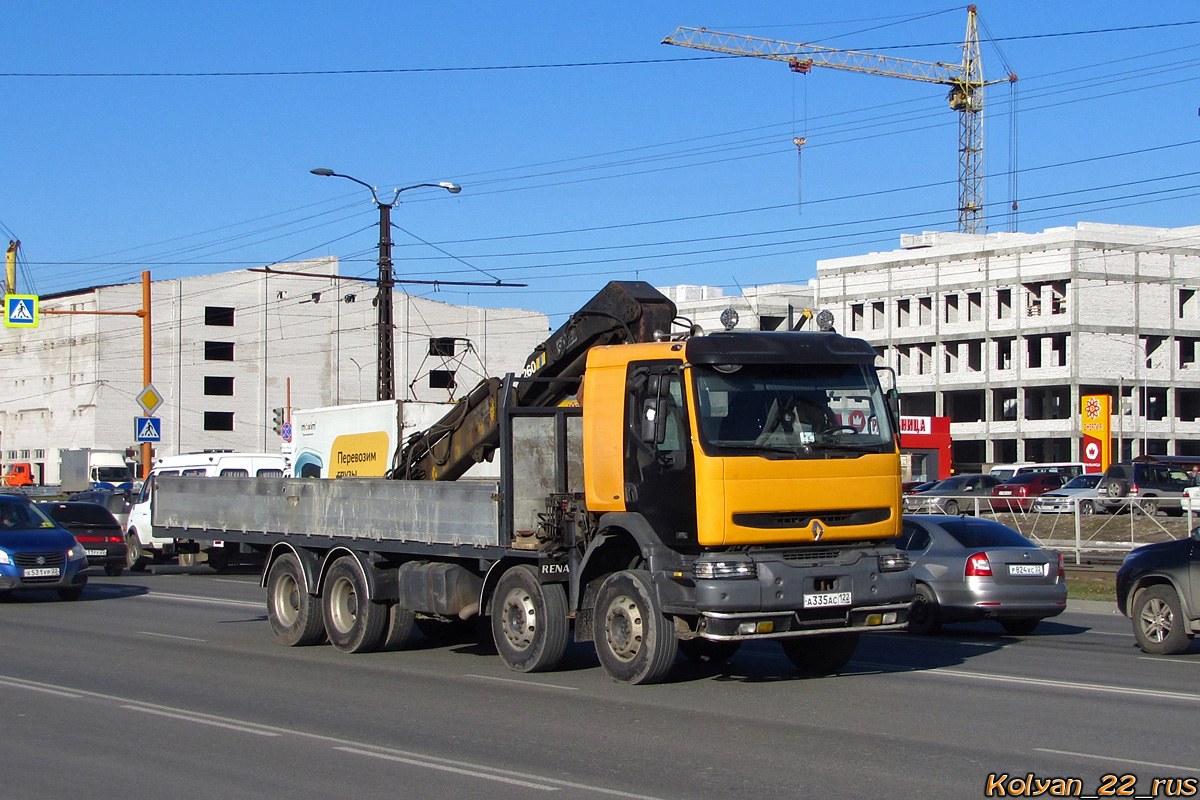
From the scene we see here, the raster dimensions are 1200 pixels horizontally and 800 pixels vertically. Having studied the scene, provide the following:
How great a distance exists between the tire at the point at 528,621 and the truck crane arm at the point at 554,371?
1.79 m

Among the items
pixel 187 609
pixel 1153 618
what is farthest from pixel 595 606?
pixel 187 609

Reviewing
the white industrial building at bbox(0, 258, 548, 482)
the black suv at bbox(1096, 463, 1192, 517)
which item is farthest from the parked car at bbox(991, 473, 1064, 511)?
the white industrial building at bbox(0, 258, 548, 482)

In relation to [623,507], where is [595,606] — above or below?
below

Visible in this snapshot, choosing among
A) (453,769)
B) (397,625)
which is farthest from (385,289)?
(453,769)

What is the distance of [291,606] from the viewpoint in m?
A: 15.7

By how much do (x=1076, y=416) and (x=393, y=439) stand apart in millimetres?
53961

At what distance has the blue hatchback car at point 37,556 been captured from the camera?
2052 centimetres

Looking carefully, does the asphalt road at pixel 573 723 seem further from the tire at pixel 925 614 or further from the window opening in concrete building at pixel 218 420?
the window opening in concrete building at pixel 218 420

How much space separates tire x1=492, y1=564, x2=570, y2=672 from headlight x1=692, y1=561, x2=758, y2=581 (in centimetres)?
188

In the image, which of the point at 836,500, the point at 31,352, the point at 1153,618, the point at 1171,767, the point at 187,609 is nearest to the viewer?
the point at 1171,767

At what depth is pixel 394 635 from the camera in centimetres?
1467

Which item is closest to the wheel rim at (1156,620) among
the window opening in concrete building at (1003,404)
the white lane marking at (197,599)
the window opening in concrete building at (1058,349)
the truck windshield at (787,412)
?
the truck windshield at (787,412)

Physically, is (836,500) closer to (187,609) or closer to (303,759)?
(303,759)

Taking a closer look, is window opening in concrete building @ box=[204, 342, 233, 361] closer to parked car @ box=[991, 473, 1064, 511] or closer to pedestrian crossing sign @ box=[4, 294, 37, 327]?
pedestrian crossing sign @ box=[4, 294, 37, 327]
